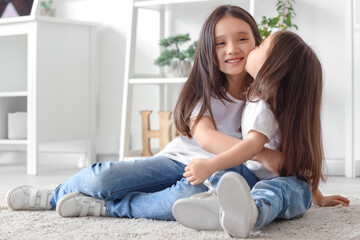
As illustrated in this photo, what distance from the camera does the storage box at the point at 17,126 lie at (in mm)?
2666

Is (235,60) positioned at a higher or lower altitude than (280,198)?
higher

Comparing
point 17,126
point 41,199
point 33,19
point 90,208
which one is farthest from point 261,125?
point 17,126

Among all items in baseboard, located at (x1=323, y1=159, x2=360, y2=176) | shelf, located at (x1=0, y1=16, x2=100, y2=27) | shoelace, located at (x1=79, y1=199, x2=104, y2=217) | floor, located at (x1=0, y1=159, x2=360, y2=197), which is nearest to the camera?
shoelace, located at (x1=79, y1=199, x2=104, y2=217)

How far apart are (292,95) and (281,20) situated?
121cm

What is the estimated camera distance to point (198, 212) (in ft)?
3.24

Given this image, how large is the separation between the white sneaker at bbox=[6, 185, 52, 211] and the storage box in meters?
1.38

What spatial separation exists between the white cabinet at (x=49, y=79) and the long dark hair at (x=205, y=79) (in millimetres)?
1241

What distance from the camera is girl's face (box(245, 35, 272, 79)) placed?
47.7 inches

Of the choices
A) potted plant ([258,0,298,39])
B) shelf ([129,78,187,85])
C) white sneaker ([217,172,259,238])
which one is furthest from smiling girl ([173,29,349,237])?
shelf ([129,78,187,85])

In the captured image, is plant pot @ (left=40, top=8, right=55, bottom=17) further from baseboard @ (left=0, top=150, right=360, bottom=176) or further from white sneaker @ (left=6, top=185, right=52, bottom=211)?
white sneaker @ (left=6, top=185, right=52, bottom=211)

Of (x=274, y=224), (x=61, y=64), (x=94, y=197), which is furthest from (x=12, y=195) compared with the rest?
(x=61, y=64)

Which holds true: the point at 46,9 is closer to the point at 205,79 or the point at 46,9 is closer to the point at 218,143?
the point at 205,79

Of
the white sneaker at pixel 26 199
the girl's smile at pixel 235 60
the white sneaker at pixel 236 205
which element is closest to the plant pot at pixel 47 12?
the white sneaker at pixel 26 199

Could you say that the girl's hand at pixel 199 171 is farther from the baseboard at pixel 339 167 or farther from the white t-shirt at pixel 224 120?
the baseboard at pixel 339 167
